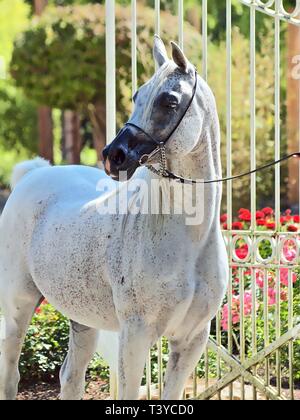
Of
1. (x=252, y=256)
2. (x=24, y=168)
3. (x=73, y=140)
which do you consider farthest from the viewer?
(x=73, y=140)

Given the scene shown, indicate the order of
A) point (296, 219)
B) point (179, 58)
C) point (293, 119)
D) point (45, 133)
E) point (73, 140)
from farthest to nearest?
1. point (73, 140)
2. point (45, 133)
3. point (293, 119)
4. point (296, 219)
5. point (179, 58)

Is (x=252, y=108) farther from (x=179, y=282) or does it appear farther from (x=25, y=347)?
(x=25, y=347)

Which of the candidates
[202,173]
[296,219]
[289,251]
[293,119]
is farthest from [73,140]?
[202,173]

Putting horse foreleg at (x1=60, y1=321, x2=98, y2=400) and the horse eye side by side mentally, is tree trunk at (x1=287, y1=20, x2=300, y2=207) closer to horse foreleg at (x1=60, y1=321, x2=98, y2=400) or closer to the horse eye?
horse foreleg at (x1=60, y1=321, x2=98, y2=400)

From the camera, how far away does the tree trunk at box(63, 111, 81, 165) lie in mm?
22234

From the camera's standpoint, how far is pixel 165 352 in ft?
23.6

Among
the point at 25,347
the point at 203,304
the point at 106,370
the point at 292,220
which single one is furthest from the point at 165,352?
the point at 203,304

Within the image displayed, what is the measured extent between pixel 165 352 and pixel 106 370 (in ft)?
1.44

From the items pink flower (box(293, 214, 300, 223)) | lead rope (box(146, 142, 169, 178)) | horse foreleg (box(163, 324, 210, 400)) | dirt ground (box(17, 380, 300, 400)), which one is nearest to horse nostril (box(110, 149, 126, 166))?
lead rope (box(146, 142, 169, 178))

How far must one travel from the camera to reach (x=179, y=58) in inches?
174

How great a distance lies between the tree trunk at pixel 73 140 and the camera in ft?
72.9

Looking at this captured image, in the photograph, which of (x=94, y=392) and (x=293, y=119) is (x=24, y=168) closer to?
(x=94, y=392)

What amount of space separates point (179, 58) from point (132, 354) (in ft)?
4.27

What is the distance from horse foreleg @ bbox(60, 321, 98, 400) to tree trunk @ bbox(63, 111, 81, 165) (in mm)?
16490
